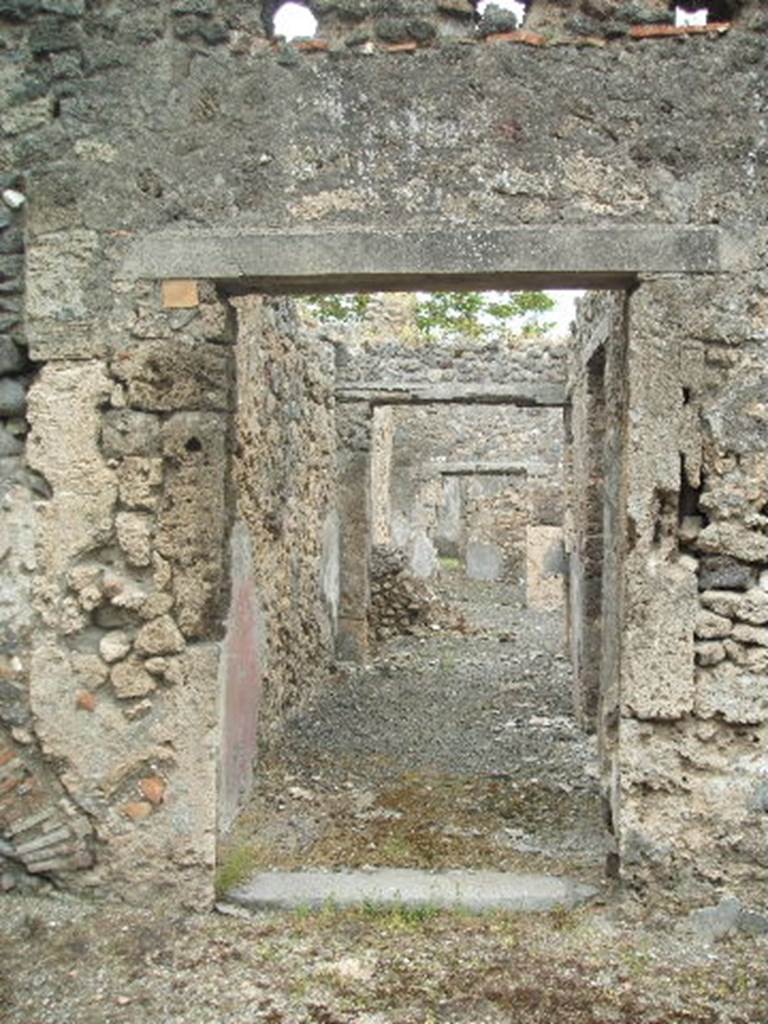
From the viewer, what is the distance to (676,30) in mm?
3729

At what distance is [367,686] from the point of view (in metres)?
8.56

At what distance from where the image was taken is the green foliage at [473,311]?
25297 mm

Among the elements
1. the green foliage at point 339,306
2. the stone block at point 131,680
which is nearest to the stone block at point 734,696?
the stone block at point 131,680

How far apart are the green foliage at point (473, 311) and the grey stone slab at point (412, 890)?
2076 cm

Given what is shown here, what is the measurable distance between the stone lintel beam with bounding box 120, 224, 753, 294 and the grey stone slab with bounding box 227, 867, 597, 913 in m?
2.33

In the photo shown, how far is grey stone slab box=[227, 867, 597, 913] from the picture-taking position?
3.98m

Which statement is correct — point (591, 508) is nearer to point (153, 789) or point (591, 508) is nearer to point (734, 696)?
point (734, 696)

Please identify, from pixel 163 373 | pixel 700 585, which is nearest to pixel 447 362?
pixel 163 373

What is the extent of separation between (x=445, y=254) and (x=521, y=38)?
81 cm

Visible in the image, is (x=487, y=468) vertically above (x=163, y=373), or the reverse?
(x=487, y=468)

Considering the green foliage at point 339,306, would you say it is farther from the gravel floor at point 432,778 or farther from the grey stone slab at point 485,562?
the gravel floor at point 432,778

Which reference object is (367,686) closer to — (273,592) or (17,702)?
(273,592)

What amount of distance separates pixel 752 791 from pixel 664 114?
2442 mm

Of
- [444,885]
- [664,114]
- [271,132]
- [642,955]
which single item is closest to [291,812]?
[444,885]
